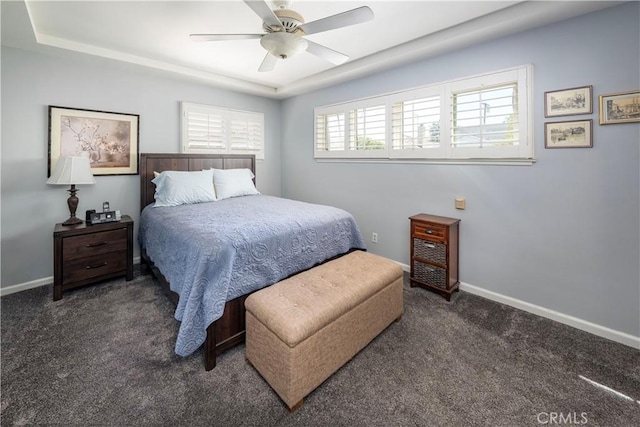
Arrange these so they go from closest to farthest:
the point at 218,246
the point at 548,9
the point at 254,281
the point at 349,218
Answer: the point at 218,246
the point at 254,281
the point at 548,9
the point at 349,218

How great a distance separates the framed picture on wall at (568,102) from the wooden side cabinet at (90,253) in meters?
4.10

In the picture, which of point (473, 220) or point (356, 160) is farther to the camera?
point (356, 160)

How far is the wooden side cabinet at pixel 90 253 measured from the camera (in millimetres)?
2670

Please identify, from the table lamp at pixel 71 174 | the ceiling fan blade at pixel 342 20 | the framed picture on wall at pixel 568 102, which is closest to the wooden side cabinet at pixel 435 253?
the framed picture on wall at pixel 568 102

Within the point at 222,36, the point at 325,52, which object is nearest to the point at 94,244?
the point at 222,36

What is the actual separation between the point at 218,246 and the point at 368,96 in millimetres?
2787

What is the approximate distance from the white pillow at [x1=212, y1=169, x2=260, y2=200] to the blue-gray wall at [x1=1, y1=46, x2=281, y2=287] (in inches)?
34.7

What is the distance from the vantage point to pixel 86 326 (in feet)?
7.45

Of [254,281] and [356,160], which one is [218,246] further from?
[356,160]

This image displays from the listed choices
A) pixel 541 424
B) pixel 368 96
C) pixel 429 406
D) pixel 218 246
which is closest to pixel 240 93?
pixel 368 96

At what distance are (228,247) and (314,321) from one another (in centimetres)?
73

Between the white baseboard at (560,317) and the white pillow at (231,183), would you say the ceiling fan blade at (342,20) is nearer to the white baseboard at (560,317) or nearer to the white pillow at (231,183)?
the white pillow at (231,183)

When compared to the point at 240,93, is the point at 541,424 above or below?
below

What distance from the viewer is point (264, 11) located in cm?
175
